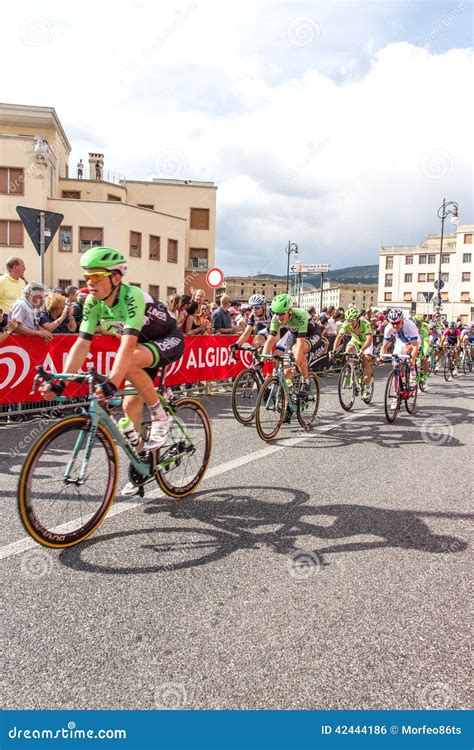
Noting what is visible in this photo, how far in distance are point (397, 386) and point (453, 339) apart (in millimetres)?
12497

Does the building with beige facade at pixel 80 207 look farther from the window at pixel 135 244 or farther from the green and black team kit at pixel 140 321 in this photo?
the green and black team kit at pixel 140 321

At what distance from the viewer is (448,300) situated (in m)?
96.7

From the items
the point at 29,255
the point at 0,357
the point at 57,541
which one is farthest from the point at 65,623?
the point at 29,255

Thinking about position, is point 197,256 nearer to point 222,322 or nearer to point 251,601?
point 222,322

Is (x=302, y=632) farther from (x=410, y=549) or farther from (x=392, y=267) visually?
(x=392, y=267)

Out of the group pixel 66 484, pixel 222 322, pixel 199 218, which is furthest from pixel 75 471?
pixel 199 218

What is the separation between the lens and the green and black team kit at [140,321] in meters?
3.88

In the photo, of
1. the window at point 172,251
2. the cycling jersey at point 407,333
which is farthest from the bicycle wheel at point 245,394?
the window at point 172,251

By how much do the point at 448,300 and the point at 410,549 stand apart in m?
101
